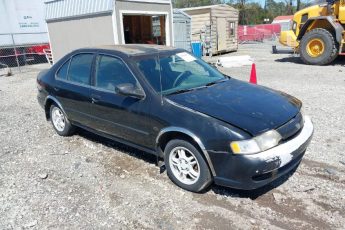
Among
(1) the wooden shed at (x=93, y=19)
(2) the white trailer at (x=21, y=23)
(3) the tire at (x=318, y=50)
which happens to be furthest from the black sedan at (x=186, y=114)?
(2) the white trailer at (x=21, y=23)

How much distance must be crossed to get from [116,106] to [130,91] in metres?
0.44

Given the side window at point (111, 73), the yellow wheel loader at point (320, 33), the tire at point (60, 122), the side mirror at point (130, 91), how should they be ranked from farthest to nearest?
1. the yellow wheel loader at point (320, 33)
2. the tire at point (60, 122)
3. the side window at point (111, 73)
4. the side mirror at point (130, 91)

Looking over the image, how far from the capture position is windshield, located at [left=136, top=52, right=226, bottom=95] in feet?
12.7

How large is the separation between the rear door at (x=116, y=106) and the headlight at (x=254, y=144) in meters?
1.18

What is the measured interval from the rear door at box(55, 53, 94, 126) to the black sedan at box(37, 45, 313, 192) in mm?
16

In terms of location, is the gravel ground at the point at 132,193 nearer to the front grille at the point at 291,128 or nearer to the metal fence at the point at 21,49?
the front grille at the point at 291,128

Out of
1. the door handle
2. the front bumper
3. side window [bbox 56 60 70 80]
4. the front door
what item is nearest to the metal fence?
the front door

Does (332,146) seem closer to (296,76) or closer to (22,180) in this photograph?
(22,180)

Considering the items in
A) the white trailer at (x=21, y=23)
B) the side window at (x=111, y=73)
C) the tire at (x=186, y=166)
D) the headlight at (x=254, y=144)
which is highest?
the white trailer at (x=21, y=23)

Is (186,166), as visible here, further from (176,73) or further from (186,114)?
(176,73)

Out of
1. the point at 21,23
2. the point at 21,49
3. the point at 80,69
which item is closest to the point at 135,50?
the point at 80,69

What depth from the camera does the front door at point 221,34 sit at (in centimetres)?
1872

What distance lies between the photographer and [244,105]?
3.47 metres

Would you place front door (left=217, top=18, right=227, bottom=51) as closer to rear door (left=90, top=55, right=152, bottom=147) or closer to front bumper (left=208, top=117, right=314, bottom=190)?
rear door (left=90, top=55, right=152, bottom=147)
